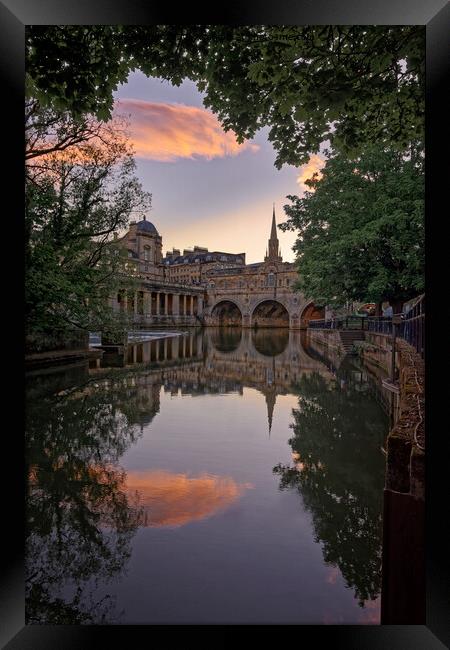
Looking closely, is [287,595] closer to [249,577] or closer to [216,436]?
[249,577]

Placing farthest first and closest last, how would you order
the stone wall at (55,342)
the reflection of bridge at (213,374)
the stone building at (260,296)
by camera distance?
the stone building at (260,296)
the stone wall at (55,342)
the reflection of bridge at (213,374)

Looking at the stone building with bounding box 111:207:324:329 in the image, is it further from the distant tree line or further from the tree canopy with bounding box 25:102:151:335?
the distant tree line

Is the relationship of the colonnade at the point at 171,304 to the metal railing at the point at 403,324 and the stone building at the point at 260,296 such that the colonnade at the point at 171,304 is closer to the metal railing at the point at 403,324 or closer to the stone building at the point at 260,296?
the stone building at the point at 260,296

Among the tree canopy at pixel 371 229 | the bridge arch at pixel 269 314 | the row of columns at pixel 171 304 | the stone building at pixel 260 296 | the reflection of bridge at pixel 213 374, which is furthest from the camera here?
the bridge arch at pixel 269 314

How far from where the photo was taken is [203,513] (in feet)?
15.3

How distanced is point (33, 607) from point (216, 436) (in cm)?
467

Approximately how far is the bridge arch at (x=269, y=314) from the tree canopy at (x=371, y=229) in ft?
173

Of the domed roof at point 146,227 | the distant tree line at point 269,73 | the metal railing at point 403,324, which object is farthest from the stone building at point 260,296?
the distant tree line at point 269,73

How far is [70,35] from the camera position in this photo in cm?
444

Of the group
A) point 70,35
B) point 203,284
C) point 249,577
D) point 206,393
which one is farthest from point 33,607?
point 203,284

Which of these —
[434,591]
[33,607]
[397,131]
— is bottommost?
[33,607]

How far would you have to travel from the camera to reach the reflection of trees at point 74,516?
3.33 m

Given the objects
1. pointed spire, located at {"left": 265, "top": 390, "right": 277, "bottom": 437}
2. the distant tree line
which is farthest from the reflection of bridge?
the distant tree line
